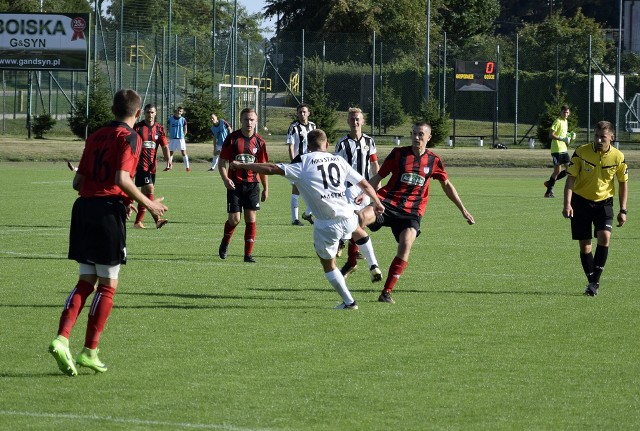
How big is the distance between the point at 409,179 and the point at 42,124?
1690 inches

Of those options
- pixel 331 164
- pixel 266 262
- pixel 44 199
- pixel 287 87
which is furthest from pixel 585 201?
pixel 287 87

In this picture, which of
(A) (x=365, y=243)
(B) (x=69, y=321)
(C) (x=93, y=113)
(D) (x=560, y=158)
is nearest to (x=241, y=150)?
(A) (x=365, y=243)

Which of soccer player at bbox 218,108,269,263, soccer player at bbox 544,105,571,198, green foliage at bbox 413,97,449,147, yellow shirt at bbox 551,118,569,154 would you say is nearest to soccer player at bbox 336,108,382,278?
soccer player at bbox 218,108,269,263

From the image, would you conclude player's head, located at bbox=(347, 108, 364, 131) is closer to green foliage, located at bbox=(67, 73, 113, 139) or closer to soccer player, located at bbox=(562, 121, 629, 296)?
soccer player, located at bbox=(562, 121, 629, 296)

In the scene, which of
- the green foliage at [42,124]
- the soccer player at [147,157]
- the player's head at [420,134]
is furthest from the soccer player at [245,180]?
the green foliage at [42,124]

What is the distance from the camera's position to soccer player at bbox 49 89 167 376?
7773mm

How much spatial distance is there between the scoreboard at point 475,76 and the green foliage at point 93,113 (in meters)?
16.2

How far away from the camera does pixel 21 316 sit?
33.7 ft

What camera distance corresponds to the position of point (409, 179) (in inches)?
469

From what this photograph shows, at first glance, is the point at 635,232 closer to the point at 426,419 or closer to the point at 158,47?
the point at 426,419

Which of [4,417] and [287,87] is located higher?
[287,87]

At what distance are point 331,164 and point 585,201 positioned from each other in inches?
136

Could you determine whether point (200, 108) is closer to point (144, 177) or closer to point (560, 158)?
point (560, 158)

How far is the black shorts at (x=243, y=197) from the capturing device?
15.1 metres
